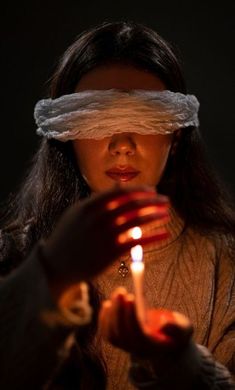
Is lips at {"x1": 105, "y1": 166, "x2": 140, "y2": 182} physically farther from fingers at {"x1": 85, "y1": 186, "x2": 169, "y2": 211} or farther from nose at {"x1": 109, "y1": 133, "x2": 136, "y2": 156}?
fingers at {"x1": 85, "y1": 186, "x2": 169, "y2": 211}

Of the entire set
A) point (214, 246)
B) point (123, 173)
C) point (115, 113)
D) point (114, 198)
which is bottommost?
point (214, 246)

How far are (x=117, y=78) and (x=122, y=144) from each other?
0.17m

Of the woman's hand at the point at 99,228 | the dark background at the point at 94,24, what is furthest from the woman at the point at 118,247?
the dark background at the point at 94,24

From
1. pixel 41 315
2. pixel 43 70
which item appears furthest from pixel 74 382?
pixel 43 70

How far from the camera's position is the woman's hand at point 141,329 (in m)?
1.28

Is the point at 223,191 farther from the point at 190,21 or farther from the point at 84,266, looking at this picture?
the point at 84,266

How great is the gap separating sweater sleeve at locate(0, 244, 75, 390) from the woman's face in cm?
49

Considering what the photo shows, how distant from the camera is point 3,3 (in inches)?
102

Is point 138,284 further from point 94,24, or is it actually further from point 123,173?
point 94,24

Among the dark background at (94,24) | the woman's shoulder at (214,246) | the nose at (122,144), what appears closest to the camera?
the nose at (122,144)

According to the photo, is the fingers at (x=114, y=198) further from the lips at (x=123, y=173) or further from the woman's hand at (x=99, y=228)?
the lips at (x=123, y=173)

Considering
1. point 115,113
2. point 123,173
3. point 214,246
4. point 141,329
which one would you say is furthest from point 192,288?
point 141,329

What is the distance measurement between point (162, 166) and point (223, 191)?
0.34m

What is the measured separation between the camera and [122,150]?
175cm
